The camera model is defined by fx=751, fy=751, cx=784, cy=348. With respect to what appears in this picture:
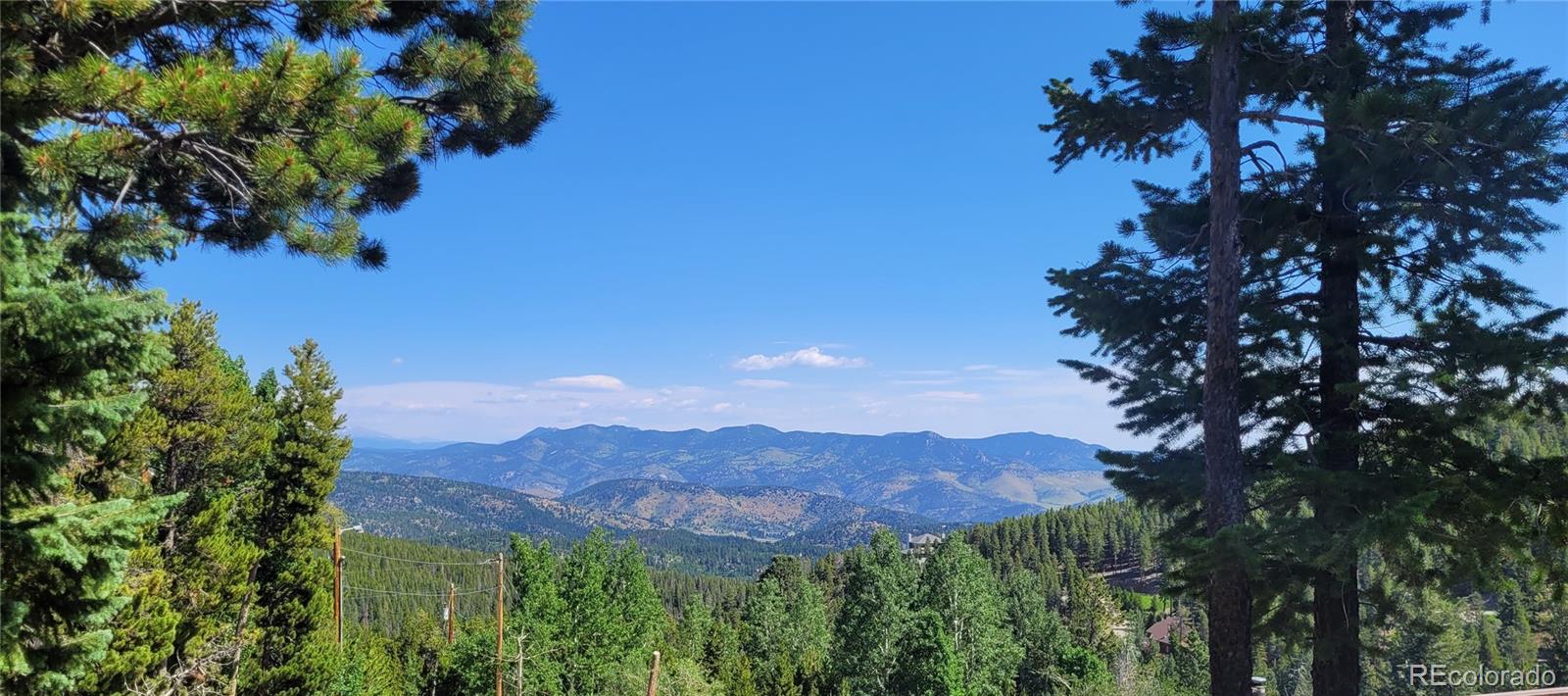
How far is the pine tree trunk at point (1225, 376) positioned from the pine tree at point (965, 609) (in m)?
25.2

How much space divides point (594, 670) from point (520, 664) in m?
6.71

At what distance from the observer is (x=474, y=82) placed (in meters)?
5.37

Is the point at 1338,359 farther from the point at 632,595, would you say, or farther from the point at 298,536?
the point at 632,595

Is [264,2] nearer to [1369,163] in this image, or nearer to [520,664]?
[1369,163]

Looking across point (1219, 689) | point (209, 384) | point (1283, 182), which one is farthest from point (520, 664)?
point (1283, 182)

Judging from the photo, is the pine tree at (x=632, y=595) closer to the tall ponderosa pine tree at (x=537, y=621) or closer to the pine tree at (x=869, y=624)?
the tall ponderosa pine tree at (x=537, y=621)

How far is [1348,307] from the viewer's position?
22.0 feet

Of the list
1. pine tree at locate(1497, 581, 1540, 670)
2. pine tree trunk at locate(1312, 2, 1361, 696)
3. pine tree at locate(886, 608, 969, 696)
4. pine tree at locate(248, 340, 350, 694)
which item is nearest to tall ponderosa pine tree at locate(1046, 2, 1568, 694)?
pine tree trunk at locate(1312, 2, 1361, 696)

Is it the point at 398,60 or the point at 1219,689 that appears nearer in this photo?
the point at 398,60

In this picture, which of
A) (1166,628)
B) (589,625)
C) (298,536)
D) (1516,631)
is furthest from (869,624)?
(1166,628)

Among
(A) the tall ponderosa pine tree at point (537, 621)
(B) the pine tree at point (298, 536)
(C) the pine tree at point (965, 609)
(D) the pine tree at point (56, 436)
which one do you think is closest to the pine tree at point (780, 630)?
(C) the pine tree at point (965, 609)

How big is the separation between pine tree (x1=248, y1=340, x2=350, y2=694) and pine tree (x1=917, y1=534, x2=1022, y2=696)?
2165 centimetres

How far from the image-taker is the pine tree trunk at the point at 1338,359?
6.31 meters

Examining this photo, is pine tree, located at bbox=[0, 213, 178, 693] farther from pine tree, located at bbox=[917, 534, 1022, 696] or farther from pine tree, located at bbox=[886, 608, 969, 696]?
pine tree, located at bbox=[917, 534, 1022, 696]
